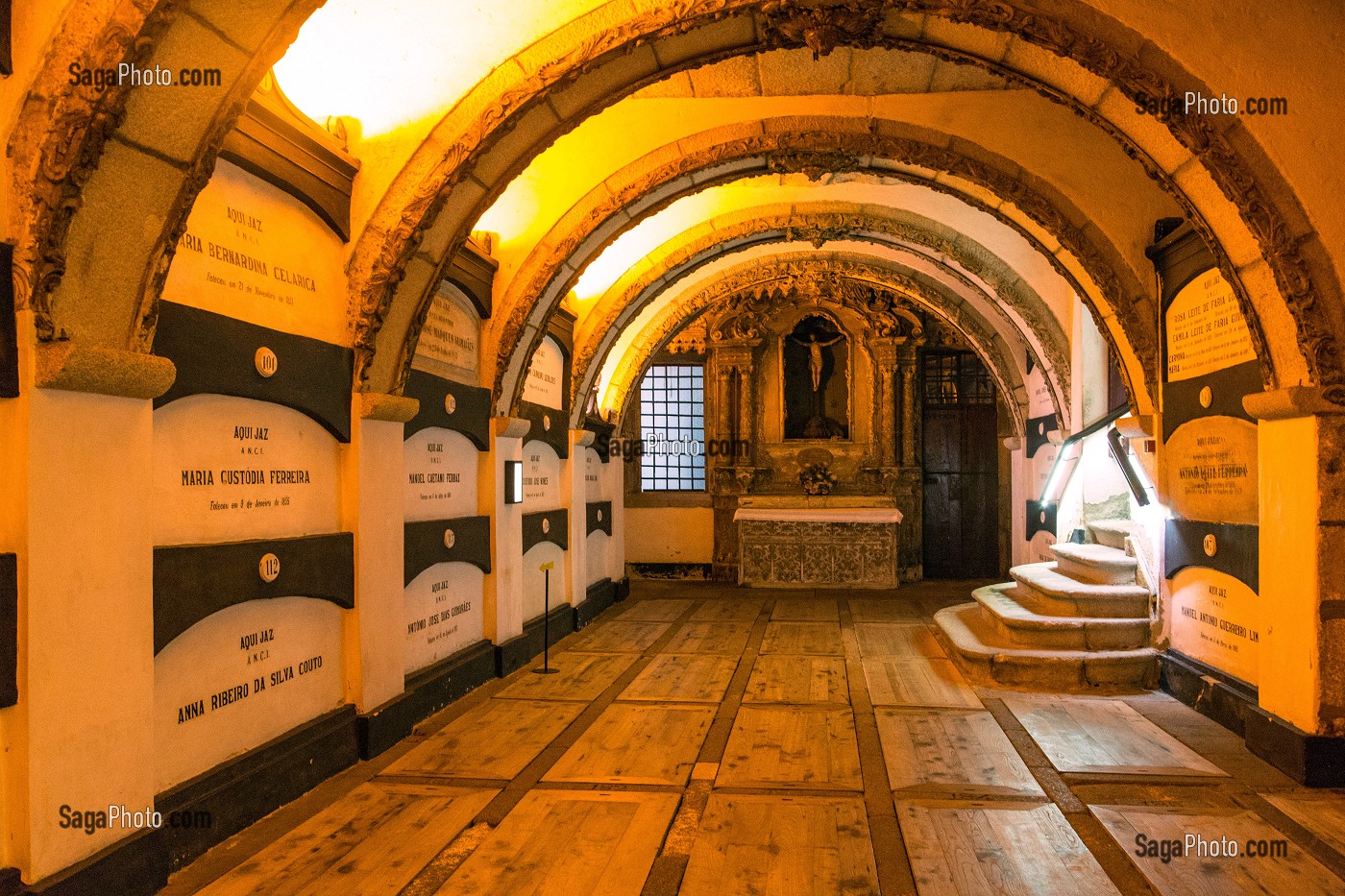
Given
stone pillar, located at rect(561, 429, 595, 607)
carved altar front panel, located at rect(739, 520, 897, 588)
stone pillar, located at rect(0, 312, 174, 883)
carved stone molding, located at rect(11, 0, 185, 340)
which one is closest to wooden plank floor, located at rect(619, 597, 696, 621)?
stone pillar, located at rect(561, 429, 595, 607)

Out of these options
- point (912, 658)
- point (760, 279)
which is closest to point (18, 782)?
point (912, 658)

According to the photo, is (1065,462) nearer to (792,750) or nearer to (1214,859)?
(792,750)

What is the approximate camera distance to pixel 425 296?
5.75 metres

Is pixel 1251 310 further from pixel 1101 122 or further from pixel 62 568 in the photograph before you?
pixel 62 568

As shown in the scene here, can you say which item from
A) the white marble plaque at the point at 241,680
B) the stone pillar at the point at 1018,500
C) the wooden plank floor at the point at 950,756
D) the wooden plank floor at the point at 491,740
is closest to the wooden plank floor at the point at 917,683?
the wooden plank floor at the point at 950,756

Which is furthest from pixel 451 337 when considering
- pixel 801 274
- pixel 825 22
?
pixel 801 274

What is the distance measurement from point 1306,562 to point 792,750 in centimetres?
275

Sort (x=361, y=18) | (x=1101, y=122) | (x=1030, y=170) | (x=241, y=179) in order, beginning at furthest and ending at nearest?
(x=1030, y=170)
(x=1101, y=122)
(x=361, y=18)
(x=241, y=179)

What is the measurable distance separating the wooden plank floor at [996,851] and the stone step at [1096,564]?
142 inches

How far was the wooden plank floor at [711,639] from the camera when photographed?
340 inches

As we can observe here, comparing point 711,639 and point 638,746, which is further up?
point 638,746

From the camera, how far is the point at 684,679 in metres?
7.36

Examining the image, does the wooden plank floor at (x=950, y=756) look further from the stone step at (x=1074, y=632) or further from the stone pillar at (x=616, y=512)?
the stone pillar at (x=616, y=512)

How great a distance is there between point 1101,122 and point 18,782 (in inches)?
227
